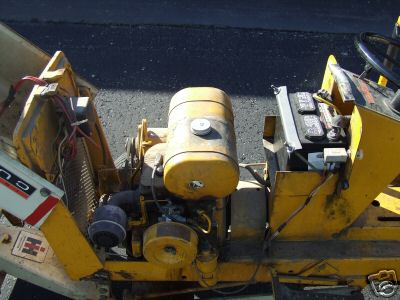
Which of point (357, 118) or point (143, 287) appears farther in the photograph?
point (143, 287)

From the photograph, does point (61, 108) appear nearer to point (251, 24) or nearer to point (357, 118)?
point (357, 118)

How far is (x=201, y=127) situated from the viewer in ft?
9.27

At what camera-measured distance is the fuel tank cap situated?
2.82m

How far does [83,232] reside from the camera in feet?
10.2

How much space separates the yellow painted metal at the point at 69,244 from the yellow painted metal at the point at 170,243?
361 mm

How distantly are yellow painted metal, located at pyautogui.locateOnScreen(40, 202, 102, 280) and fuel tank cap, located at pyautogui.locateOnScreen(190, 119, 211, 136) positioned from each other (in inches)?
32.9

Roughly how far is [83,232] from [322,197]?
4.75ft

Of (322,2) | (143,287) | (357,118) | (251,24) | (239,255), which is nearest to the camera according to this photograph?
(357,118)

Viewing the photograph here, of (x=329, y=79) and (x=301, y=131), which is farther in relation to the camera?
(x=329, y=79)

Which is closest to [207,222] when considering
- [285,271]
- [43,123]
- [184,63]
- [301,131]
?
[285,271]

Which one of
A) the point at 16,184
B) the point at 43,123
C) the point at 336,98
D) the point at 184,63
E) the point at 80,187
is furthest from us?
the point at 184,63

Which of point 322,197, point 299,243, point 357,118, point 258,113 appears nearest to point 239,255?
point 299,243

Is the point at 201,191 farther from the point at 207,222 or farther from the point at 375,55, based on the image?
the point at 375,55

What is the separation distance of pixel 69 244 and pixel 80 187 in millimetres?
426
